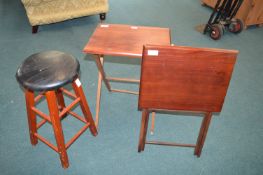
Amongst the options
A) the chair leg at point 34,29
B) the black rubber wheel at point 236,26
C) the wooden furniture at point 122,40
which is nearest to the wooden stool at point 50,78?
the wooden furniture at point 122,40

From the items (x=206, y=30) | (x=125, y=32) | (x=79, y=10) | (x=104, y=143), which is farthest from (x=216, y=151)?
(x=79, y=10)

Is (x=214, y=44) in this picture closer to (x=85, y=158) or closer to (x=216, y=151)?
(x=216, y=151)

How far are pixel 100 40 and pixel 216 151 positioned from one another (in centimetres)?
122

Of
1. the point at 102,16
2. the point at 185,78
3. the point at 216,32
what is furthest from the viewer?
the point at 102,16

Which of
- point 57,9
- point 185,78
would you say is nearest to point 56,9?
point 57,9

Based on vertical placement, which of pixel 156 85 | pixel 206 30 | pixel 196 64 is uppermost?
pixel 196 64

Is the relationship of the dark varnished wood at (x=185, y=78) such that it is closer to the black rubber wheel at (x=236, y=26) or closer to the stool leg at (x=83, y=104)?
the stool leg at (x=83, y=104)

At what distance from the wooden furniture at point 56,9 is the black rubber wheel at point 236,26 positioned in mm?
1886

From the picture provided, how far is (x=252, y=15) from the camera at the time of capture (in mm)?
3260

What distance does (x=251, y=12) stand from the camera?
3.22 m

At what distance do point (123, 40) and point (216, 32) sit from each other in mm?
2014

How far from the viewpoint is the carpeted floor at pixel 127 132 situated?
158 centimetres

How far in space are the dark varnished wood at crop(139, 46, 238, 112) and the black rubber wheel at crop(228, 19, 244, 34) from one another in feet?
7.65

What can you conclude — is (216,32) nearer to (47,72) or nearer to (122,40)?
(122,40)
